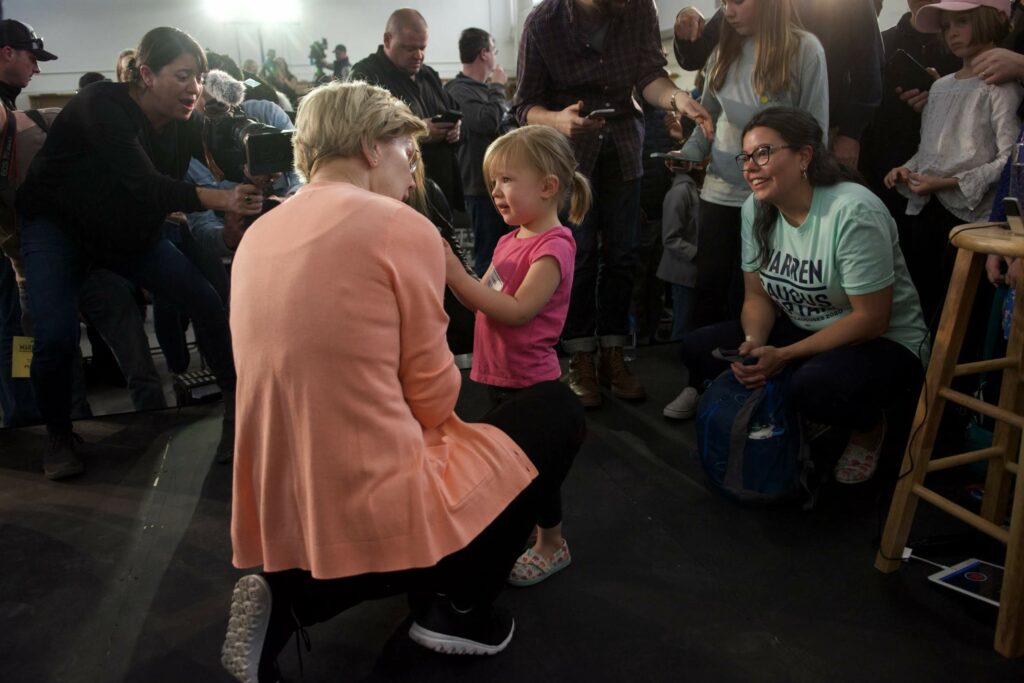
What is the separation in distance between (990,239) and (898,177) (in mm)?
1176

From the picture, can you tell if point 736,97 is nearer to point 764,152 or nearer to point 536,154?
point 764,152

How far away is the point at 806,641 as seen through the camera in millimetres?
1423

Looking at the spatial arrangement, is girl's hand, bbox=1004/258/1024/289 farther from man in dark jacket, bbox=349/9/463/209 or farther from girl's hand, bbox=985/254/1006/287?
man in dark jacket, bbox=349/9/463/209

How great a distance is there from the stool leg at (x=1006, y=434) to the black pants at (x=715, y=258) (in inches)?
38.6

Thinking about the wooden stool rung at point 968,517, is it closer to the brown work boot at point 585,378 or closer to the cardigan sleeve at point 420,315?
the cardigan sleeve at point 420,315

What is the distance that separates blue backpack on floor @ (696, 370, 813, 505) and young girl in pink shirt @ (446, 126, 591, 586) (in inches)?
20.3

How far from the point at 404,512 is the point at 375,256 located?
39cm

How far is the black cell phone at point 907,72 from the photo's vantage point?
2545 millimetres

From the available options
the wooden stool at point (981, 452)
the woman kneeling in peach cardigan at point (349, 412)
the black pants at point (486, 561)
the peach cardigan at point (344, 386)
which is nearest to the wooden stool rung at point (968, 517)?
the wooden stool at point (981, 452)

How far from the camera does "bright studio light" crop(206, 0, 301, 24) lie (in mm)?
11031

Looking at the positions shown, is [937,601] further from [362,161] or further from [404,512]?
[362,161]

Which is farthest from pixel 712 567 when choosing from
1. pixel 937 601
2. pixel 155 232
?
pixel 155 232

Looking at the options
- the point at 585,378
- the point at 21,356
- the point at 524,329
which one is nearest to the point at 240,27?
the point at 21,356

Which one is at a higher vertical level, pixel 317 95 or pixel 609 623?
pixel 317 95
